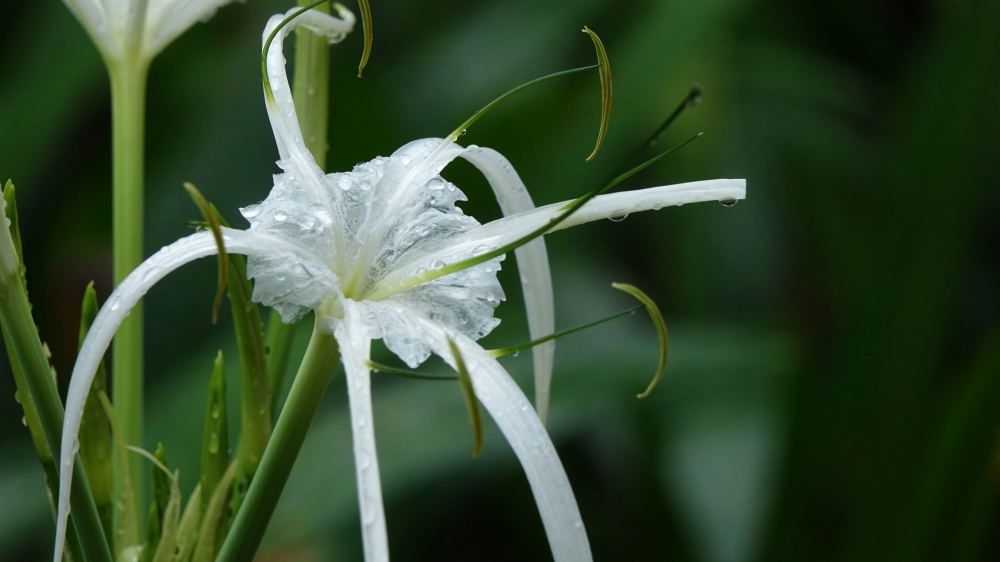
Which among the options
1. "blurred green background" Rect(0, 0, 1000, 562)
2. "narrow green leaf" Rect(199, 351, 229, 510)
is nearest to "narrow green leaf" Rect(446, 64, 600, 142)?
"narrow green leaf" Rect(199, 351, 229, 510)

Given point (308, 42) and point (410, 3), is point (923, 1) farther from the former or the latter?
point (308, 42)

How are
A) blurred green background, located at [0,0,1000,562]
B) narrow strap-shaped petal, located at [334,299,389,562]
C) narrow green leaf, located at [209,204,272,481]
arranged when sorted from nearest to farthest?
narrow strap-shaped petal, located at [334,299,389,562] < narrow green leaf, located at [209,204,272,481] < blurred green background, located at [0,0,1000,562]

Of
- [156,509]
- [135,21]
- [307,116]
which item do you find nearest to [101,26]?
[135,21]

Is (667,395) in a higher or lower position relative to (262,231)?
lower

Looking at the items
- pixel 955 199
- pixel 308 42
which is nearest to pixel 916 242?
pixel 955 199

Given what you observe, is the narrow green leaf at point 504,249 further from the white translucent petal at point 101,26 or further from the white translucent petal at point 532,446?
the white translucent petal at point 101,26

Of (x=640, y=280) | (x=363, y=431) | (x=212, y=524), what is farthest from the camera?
(x=640, y=280)

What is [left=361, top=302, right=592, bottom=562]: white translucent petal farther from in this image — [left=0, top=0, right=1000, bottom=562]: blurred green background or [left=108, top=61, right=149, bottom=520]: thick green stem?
[left=0, top=0, right=1000, bottom=562]: blurred green background

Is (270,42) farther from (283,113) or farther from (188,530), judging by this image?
(188,530)
